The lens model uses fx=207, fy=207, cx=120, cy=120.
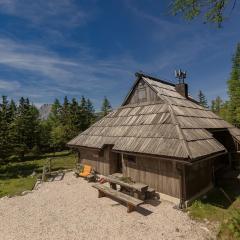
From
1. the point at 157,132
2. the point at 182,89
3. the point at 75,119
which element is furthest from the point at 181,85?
the point at 75,119

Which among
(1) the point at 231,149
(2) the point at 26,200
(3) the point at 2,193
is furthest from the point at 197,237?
(3) the point at 2,193

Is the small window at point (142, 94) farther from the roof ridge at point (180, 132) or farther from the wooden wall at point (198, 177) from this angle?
the wooden wall at point (198, 177)

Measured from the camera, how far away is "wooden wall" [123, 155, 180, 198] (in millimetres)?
11802

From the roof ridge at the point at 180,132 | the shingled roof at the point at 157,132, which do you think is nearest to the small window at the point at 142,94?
the shingled roof at the point at 157,132

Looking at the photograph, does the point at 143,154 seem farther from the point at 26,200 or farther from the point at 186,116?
the point at 26,200

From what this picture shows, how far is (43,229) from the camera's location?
31.1ft

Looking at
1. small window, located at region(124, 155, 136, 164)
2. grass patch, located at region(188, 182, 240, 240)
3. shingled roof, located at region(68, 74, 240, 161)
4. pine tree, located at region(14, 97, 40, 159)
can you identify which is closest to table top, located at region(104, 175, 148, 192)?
small window, located at region(124, 155, 136, 164)

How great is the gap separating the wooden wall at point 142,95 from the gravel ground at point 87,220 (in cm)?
933

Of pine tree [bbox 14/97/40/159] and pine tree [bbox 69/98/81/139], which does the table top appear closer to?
pine tree [bbox 69/98/81/139]

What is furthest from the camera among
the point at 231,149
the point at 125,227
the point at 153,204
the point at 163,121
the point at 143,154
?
the point at 231,149

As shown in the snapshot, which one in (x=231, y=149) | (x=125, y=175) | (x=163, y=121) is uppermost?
(x=163, y=121)

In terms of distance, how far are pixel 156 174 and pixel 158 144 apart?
74.2 inches

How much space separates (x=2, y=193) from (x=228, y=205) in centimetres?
1513

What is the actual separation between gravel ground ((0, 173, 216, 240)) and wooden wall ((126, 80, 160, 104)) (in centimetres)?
933
